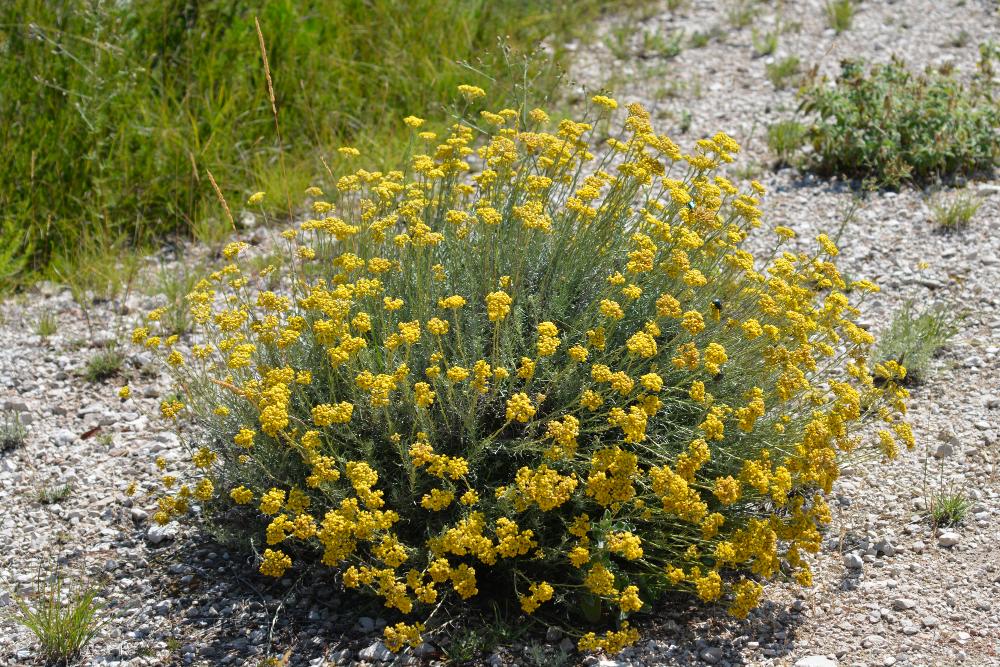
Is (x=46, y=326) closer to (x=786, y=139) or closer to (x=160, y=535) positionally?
(x=160, y=535)

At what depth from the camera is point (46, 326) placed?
4.76 m

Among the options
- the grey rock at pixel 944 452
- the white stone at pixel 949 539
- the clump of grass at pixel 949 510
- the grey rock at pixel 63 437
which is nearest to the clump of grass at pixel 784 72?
the grey rock at pixel 944 452

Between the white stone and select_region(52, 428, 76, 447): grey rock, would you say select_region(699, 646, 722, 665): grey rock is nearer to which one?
the white stone

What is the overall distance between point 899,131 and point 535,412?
13.5ft

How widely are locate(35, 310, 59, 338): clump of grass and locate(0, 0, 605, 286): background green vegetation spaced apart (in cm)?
43

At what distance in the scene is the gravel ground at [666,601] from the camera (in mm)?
3268

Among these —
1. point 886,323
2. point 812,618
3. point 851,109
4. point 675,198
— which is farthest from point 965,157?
point 812,618

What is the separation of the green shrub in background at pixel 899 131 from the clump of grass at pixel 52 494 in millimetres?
4681

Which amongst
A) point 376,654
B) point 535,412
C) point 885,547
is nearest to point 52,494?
point 376,654

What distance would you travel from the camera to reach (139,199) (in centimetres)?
561

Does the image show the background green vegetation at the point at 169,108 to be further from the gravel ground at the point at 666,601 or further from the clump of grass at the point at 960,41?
the clump of grass at the point at 960,41

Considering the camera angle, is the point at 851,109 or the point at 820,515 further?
the point at 851,109

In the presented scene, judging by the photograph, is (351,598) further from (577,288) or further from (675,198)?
(675,198)

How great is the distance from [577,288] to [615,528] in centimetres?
101
